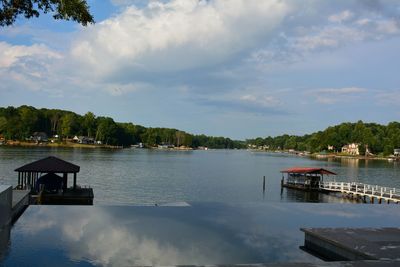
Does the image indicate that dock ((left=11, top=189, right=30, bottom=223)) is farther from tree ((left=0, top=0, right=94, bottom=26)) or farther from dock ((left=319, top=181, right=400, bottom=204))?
dock ((left=319, top=181, right=400, bottom=204))

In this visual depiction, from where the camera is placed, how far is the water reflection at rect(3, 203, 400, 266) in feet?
25.8

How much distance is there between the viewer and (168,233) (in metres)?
10.2

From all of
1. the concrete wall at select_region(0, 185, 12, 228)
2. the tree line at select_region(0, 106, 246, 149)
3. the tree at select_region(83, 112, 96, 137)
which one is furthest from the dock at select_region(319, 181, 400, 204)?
the tree at select_region(83, 112, 96, 137)

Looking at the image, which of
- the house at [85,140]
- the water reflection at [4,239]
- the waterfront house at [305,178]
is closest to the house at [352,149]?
the house at [85,140]

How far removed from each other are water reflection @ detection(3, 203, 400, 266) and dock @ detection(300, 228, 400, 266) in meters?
0.42

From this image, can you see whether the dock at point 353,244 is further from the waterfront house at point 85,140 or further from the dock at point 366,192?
the waterfront house at point 85,140

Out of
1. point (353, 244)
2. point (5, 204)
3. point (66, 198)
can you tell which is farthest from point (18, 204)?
point (66, 198)

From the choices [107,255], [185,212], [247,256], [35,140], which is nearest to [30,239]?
[107,255]

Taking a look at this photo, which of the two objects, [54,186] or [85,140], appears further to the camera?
[85,140]

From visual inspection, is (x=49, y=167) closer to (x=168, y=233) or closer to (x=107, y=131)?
(x=168, y=233)

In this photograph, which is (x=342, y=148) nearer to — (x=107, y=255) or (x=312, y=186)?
(x=312, y=186)

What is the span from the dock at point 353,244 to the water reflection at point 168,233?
0.42 metres

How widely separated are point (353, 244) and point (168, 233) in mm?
4133

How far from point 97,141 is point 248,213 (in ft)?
585
